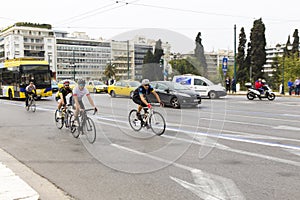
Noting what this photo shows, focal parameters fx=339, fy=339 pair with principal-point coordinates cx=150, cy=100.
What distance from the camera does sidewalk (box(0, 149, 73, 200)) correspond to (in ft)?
14.8

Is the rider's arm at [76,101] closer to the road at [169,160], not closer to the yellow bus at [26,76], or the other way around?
the road at [169,160]

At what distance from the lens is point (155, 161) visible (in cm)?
633

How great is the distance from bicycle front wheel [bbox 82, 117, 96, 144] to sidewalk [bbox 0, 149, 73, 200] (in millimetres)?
2362

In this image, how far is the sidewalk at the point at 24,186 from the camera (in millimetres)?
4523

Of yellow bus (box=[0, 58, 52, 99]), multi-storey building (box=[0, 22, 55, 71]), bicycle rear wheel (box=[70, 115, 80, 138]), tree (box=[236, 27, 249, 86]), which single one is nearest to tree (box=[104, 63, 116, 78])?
bicycle rear wheel (box=[70, 115, 80, 138])

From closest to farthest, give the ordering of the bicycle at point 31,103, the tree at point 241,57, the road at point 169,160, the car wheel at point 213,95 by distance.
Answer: the road at point 169,160
the bicycle at point 31,103
the car wheel at point 213,95
the tree at point 241,57

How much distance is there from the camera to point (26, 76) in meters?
24.2

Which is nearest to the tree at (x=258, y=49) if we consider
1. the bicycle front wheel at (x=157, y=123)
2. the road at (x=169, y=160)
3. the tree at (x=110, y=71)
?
the road at (x=169, y=160)

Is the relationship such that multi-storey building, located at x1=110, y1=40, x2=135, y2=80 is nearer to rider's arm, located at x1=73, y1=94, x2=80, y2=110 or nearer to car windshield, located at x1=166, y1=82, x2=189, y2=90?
rider's arm, located at x1=73, y1=94, x2=80, y2=110

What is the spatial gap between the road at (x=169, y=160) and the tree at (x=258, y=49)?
47.5 m

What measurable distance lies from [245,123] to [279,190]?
23.4ft

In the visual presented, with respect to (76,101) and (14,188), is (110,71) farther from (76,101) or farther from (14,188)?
(14,188)

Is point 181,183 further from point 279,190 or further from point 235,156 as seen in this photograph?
point 235,156

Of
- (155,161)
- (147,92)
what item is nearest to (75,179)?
(155,161)
